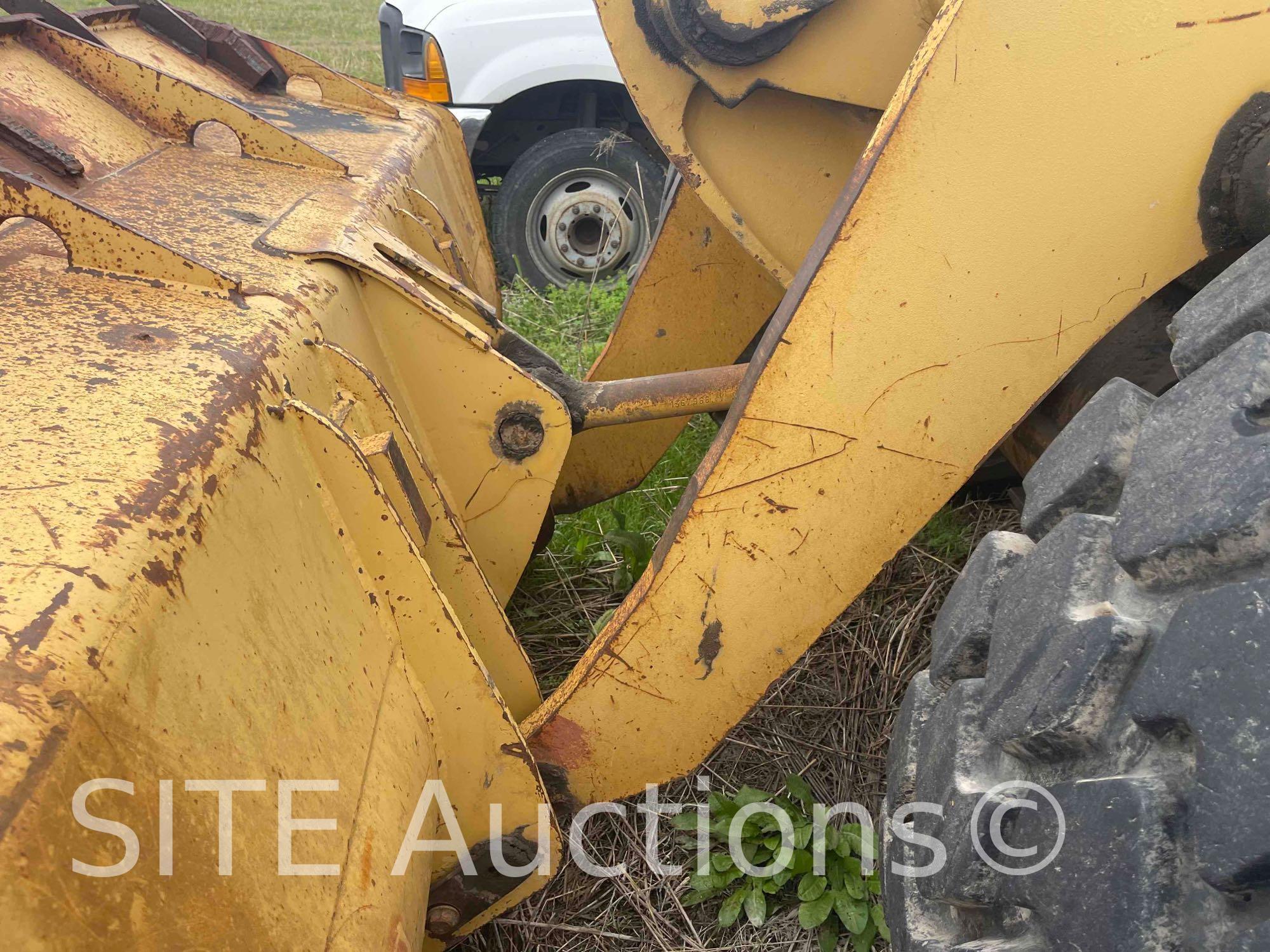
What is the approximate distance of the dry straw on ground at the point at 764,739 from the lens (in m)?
1.83

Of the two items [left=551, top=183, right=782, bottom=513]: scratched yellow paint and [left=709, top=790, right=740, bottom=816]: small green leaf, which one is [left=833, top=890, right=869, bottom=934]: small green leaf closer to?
[left=709, top=790, right=740, bottom=816]: small green leaf

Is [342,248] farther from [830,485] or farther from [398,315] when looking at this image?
[830,485]

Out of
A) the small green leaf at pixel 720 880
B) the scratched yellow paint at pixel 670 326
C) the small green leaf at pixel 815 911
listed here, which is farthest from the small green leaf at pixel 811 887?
the scratched yellow paint at pixel 670 326

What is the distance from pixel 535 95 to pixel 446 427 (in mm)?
3582

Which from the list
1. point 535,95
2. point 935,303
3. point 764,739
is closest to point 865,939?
point 764,739

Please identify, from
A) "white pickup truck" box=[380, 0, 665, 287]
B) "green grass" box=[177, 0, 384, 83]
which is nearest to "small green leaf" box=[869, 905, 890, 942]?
"white pickup truck" box=[380, 0, 665, 287]

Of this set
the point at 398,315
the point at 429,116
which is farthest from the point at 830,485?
the point at 429,116

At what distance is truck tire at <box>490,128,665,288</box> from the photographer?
4.71 meters

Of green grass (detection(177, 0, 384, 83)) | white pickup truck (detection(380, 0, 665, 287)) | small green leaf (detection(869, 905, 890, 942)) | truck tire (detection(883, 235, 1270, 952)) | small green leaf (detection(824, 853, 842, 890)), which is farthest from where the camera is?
green grass (detection(177, 0, 384, 83))

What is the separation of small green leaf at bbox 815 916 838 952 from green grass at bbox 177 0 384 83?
9334 mm

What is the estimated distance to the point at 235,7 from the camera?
14.0 metres

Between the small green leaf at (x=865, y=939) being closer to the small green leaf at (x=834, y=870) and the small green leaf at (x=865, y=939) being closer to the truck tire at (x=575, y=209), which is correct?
the small green leaf at (x=834, y=870)

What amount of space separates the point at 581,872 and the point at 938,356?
1.24 meters

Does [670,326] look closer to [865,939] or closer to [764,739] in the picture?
[764,739]
